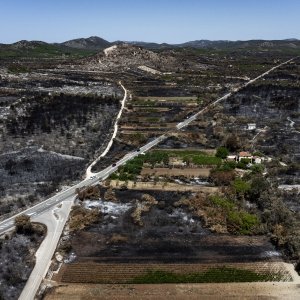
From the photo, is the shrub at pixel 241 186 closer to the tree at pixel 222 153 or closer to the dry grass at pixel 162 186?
the dry grass at pixel 162 186

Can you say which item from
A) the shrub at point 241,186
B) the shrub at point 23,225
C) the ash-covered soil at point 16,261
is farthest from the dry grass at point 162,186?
the ash-covered soil at point 16,261

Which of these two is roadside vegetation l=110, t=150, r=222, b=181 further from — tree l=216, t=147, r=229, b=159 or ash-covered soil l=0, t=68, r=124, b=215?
ash-covered soil l=0, t=68, r=124, b=215

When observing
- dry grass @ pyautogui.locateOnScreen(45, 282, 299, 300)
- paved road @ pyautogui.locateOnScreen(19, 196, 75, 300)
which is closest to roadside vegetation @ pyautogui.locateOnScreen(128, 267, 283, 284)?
dry grass @ pyautogui.locateOnScreen(45, 282, 299, 300)

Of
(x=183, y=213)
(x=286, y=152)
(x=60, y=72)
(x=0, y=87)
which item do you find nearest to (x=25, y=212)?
(x=183, y=213)

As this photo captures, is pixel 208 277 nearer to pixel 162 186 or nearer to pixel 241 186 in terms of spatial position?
pixel 241 186

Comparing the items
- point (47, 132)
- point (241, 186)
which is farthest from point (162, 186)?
point (47, 132)

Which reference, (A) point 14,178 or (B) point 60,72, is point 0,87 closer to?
(B) point 60,72
